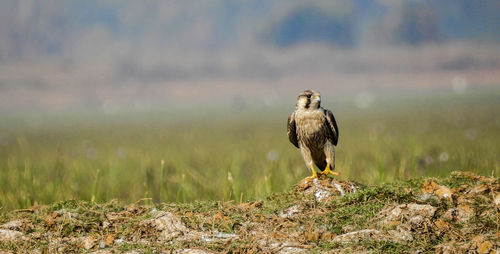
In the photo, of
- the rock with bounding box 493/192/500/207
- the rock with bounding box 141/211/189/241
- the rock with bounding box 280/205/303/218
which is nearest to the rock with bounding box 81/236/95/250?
the rock with bounding box 141/211/189/241

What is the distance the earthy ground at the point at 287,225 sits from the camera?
13.0 ft

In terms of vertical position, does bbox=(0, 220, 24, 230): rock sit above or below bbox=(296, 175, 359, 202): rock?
below

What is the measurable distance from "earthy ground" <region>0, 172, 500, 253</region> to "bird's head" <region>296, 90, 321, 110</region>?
4.08 ft

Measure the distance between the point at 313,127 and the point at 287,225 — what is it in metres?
1.99

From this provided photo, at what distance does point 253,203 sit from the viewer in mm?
5004

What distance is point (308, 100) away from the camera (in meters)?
6.05

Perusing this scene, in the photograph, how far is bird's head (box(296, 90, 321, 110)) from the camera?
5.94 metres

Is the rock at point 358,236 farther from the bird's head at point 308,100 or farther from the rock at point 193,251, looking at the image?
the bird's head at point 308,100

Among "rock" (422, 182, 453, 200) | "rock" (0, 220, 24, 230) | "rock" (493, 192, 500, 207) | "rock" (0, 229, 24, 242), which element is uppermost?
"rock" (422, 182, 453, 200)

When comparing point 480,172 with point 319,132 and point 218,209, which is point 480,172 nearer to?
point 319,132

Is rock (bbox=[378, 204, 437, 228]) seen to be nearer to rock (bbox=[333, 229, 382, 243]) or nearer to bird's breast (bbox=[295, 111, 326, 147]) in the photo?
rock (bbox=[333, 229, 382, 243])

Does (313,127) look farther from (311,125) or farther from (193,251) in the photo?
(193,251)

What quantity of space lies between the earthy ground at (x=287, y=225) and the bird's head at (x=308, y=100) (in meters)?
1.24

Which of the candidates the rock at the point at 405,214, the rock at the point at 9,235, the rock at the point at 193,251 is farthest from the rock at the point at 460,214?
the rock at the point at 9,235
